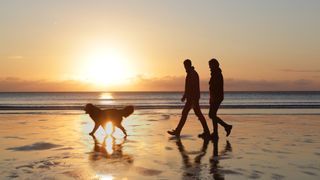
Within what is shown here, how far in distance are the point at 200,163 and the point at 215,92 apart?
13.8 ft

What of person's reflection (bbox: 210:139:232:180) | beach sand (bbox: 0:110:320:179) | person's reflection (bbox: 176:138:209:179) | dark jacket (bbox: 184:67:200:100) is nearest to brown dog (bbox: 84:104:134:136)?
beach sand (bbox: 0:110:320:179)

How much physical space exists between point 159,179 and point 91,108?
20.8 feet

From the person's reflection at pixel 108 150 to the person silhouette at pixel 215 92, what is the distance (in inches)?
98.9

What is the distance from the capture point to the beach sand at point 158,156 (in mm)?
6309

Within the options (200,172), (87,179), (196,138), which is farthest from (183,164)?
(196,138)

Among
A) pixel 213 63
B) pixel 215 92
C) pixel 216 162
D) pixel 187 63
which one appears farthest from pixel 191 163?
pixel 187 63

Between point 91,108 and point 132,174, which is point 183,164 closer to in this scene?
point 132,174

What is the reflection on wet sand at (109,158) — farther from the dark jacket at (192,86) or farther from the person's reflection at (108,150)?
the dark jacket at (192,86)

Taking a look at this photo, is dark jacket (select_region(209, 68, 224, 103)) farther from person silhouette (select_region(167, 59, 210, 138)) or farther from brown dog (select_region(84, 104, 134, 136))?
brown dog (select_region(84, 104, 134, 136))

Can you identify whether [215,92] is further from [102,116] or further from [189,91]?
[102,116]

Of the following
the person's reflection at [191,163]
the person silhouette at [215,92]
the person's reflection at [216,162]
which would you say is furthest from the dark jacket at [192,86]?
the person's reflection at [191,163]

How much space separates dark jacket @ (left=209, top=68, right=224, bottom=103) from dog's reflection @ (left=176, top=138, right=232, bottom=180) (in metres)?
1.59

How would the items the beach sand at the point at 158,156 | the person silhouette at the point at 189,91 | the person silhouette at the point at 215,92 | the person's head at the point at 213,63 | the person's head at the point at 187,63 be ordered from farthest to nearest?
the person's head at the point at 187,63 → the person silhouette at the point at 189,91 → the person's head at the point at 213,63 → the person silhouette at the point at 215,92 → the beach sand at the point at 158,156

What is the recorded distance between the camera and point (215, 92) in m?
11.1
